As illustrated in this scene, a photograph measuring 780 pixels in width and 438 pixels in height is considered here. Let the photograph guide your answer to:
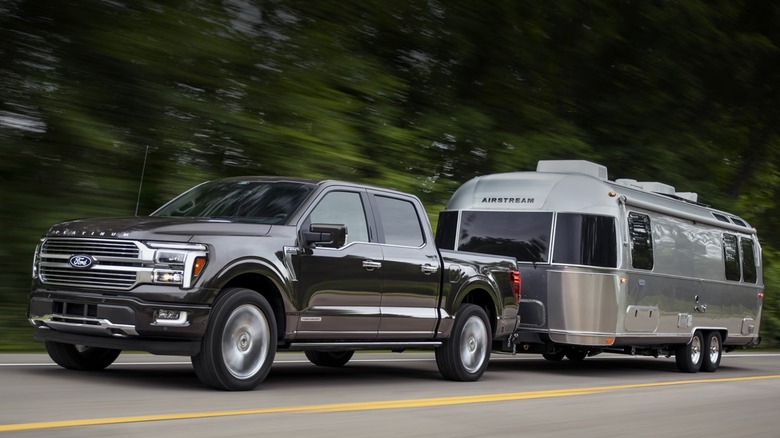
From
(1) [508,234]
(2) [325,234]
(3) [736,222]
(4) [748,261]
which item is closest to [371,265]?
(2) [325,234]

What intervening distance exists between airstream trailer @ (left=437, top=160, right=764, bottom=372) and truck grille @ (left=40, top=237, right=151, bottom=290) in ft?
21.2

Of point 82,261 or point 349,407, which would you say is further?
point 82,261

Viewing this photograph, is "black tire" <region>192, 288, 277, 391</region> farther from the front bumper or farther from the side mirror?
the side mirror

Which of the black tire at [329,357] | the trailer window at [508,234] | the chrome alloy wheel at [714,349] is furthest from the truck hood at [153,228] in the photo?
the chrome alloy wheel at [714,349]

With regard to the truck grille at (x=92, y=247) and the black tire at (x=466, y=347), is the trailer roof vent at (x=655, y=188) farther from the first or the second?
the truck grille at (x=92, y=247)

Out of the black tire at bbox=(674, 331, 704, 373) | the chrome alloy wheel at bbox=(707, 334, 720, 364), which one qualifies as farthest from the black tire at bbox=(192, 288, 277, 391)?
the chrome alloy wheel at bbox=(707, 334, 720, 364)

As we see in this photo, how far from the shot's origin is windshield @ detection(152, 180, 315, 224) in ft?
31.7

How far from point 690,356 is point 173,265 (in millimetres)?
10359

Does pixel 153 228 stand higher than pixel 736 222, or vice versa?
pixel 736 222

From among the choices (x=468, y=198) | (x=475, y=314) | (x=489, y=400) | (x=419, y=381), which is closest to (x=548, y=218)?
(x=468, y=198)

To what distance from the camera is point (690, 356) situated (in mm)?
16500

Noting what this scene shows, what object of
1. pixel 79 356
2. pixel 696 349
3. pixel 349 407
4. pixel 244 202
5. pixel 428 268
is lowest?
pixel 349 407

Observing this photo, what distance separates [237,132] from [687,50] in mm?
13597

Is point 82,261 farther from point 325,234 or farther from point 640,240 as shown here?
point 640,240
